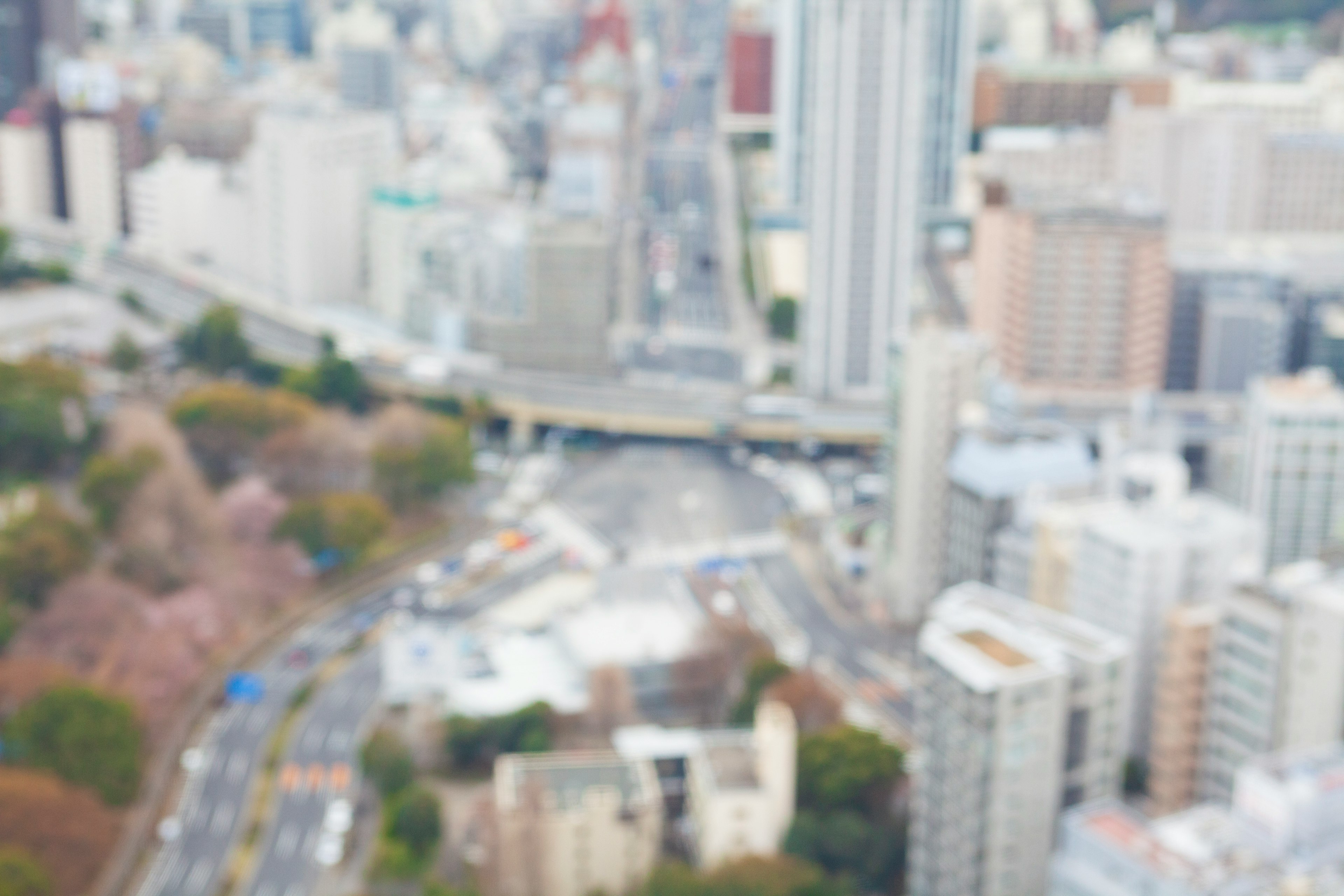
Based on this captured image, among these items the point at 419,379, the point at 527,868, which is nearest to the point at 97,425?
the point at 419,379

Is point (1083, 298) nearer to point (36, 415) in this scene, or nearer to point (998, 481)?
point (998, 481)

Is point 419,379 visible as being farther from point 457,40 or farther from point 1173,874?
point 457,40

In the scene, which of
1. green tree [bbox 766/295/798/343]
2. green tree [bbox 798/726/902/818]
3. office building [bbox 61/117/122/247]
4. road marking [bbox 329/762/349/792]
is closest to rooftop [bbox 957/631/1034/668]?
green tree [bbox 798/726/902/818]

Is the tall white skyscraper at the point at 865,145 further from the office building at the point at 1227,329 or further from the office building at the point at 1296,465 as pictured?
the office building at the point at 1296,465

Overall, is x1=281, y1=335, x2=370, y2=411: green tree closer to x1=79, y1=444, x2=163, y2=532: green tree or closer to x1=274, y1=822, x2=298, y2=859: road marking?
x1=79, y1=444, x2=163, y2=532: green tree

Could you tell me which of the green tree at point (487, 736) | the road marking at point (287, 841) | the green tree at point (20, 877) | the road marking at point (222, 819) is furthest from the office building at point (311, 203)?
the green tree at point (20, 877)

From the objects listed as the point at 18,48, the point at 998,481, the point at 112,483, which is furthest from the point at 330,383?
the point at 18,48
